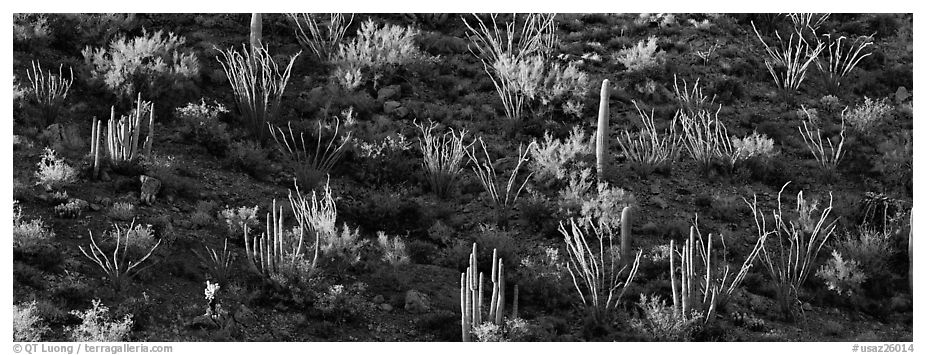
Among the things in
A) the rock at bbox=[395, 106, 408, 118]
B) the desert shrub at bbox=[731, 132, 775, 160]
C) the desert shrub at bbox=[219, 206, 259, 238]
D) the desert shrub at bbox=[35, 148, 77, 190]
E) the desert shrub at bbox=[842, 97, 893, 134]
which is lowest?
the desert shrub at bbox=[219, 206, 259, 238]

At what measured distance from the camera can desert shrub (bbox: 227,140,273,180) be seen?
51.7 feet

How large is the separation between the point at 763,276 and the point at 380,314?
470 centimetres

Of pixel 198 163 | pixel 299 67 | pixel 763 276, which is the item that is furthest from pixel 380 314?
pixel 299 67

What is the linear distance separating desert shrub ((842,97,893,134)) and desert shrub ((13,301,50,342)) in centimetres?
1151

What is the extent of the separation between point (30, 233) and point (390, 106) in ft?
19.6

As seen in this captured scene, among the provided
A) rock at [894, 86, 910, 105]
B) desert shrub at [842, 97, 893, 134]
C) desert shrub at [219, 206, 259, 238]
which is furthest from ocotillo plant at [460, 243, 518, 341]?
rock at [894, 86, 910, 105]

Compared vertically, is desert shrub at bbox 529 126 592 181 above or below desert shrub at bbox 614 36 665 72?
below

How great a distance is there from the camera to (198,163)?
15.8m

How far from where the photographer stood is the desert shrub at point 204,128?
1605 centimetres

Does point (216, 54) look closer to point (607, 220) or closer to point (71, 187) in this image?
point (71, 187)

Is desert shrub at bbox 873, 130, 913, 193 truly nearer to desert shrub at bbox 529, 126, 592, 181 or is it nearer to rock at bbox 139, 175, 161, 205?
desert shrub at bbox 529, 126, 592, 181

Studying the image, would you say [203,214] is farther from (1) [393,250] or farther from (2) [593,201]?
(2) [593,201]

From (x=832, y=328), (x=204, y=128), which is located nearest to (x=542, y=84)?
(x=204, y=128)

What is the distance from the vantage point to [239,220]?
14398 millimetres
